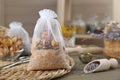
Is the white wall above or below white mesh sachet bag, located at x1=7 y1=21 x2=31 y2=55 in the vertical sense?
above

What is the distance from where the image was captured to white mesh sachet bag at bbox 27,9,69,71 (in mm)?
887

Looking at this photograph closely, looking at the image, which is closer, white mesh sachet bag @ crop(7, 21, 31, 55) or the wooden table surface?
the wooden table surface

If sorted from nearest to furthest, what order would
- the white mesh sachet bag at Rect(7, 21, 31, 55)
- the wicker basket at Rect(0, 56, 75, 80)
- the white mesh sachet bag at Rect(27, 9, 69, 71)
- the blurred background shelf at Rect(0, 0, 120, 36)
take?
1. the wicker basket at Rect(0, 56, 75, 80)
2. the white mesh sachet bag at Rect(27, 9, 69, 71)
3. the white mesh sachet bag at Rect(7, 21, 31, 55)
4. the blurred background shelf at Rect(0, 0, 120, 36)

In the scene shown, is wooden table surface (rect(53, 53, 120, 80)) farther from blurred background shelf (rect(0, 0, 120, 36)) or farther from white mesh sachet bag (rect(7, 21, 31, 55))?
blurred background shelf (rect(0, 0, 120, 36))

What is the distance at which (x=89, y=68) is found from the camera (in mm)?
928

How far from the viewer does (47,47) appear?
0.90 meters

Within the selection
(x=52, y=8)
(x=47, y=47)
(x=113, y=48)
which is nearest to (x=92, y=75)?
(x=47, y=47)

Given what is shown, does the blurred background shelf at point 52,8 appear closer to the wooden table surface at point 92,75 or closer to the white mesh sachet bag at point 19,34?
the white mesh sachet bag at point 19,34

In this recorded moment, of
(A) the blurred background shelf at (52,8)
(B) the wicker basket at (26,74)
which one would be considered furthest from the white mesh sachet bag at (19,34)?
(A) the blurred background shelf at (52,8)

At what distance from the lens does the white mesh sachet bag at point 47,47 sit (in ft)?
2.91

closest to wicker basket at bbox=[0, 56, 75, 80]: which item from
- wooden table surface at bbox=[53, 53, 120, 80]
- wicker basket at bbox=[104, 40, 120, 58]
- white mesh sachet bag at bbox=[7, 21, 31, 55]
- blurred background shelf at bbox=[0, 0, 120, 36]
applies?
wooden table surface at bbox=[53, 53, 120, 80]

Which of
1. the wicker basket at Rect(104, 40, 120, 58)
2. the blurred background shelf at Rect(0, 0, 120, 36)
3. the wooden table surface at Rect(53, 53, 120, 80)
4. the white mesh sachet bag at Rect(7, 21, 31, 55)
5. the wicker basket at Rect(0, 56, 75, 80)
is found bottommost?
the wooden table surface at Rect(53, 53, 120, 80)

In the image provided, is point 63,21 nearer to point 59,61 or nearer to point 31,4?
point 31,4

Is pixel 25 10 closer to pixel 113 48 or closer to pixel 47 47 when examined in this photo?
pixel 113 48
